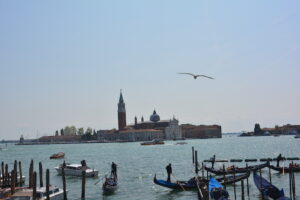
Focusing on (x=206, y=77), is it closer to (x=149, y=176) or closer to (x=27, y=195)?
(x=27, y=195)

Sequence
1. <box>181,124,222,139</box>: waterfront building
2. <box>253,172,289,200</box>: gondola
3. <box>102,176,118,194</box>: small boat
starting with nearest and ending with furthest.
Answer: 1. <box>253,172,289,200</box>: gondola
2. <box>102,176,118,194</box>: small boat
3. <box>181,124,222,139</box>: waterfront building

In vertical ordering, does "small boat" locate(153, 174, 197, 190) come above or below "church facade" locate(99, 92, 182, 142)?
below

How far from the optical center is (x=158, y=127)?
177m

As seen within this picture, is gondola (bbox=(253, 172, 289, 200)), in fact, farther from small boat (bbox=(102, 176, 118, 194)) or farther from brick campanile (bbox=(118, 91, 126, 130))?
brick campanile (bbox=(118, 91, 126, 130))

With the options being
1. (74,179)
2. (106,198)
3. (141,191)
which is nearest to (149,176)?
(74,179)

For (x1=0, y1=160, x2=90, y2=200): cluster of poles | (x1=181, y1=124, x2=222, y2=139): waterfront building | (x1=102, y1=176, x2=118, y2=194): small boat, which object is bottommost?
(x1=102, y1=176, x2=118, y2=194): small boat

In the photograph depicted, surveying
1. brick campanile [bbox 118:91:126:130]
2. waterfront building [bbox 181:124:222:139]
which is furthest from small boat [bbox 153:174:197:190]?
waterfront building [bbox 181:124:222:139]

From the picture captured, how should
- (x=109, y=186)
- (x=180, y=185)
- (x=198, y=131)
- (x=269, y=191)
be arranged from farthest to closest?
(x=198, y=131) < (x=109, y=186) < (x=180, y=185) < (x=269, y=191)

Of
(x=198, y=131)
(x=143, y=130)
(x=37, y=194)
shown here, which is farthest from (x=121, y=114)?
(x=37, y=194)

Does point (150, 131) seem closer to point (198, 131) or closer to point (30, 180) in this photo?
point (198, 131)

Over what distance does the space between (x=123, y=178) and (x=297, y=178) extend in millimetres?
12179

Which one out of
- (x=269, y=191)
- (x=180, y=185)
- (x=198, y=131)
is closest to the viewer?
(x=269, y=191)

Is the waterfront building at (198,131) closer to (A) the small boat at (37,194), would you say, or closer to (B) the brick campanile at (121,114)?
(B) the brick campanile at (121,114)

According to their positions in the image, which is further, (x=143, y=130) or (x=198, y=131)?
(x=198, y=131)
